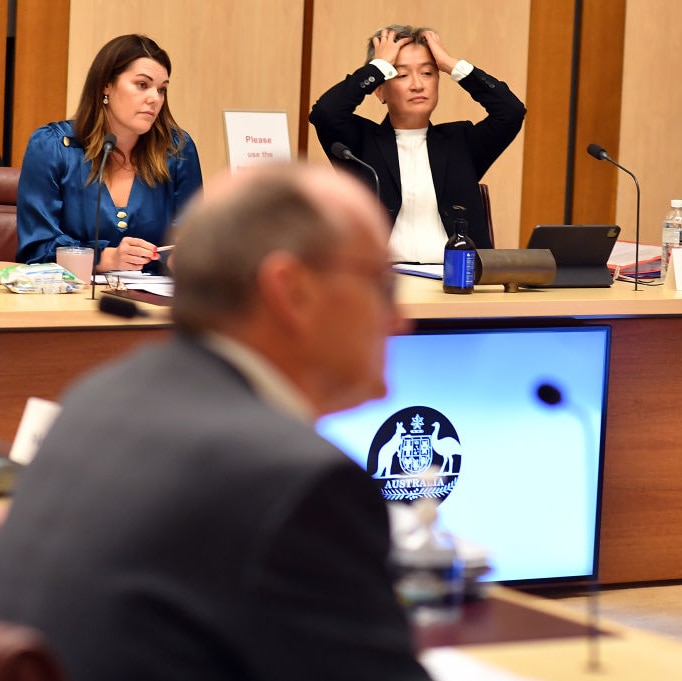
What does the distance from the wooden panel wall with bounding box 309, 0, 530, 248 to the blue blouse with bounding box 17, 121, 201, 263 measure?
2357mm

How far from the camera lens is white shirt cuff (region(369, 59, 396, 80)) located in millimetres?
4469

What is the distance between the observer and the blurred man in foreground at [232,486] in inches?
35.9

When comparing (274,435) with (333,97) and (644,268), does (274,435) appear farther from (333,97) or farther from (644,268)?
(333,97)

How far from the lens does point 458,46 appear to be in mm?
6535

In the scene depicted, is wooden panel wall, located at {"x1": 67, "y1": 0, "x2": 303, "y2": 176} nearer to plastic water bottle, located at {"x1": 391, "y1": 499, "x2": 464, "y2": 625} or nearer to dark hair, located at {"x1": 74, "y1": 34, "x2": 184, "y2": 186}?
dark hair, located at {"x1": 74, "y1": 34, "x2": 184, "y2": 186}

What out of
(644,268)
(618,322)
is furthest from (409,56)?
(618,322)

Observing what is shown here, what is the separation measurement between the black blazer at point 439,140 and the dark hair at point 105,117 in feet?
2.44

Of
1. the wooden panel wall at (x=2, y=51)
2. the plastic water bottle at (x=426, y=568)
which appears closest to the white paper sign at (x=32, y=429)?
the plastic water bottle at (x=426, y=568)

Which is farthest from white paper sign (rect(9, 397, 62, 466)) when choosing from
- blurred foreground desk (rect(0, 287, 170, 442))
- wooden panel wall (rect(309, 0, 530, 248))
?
wooden panel wall (rect(309, 0, 530, 248))

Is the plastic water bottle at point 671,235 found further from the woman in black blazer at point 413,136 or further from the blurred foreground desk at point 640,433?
the woman in black blazer at point 413,136

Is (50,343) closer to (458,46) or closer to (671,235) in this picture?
(671,235)

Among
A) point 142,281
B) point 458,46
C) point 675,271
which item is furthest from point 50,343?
point 458,46

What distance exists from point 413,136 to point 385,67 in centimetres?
29

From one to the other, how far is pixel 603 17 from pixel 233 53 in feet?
6.25
